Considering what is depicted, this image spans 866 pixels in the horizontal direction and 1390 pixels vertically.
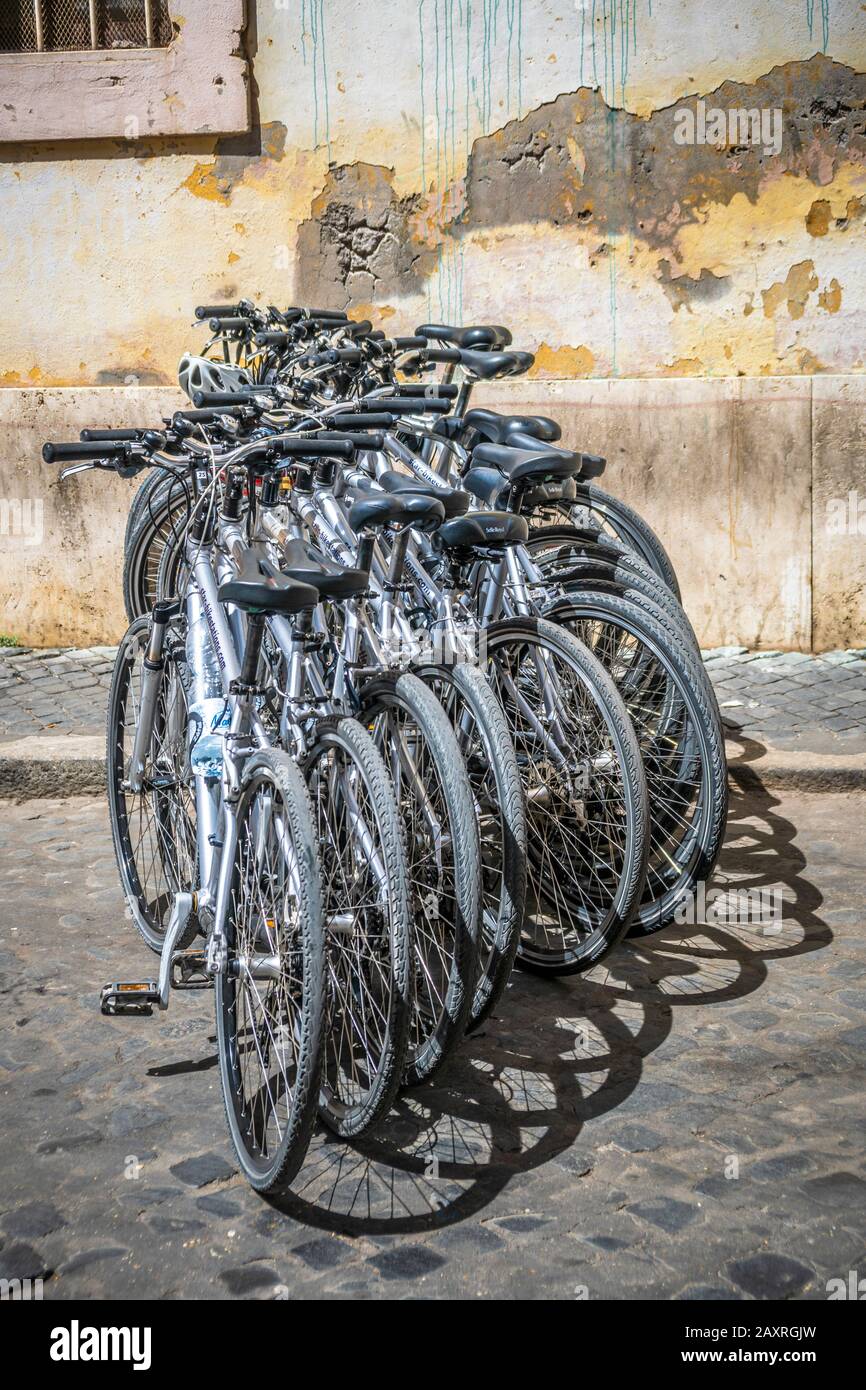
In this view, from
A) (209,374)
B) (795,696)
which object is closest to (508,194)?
(209,374)

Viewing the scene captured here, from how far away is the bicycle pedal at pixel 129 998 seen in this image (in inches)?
149

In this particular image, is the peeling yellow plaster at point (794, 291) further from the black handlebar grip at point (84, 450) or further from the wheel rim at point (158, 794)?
the black handlebar grip at point (84, 450)

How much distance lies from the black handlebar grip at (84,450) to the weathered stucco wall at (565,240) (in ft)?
13.0

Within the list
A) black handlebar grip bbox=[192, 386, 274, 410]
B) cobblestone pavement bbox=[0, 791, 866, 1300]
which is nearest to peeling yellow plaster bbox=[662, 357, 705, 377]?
black handlebar grip bbox=[192, 386, 274, 410]

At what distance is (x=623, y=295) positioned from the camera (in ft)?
25.1

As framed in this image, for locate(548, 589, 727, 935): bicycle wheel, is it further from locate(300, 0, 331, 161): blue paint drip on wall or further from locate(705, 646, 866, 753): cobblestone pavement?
locate(300, 0, 331, 161): blue paint drip on wall

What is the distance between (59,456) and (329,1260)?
204 centimetres

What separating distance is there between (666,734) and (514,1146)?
154cm

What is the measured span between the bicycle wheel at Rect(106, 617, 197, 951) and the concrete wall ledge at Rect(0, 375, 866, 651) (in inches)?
134

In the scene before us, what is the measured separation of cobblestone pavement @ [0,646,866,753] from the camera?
6.32 meters

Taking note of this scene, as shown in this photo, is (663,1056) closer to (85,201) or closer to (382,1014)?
(382,1014)

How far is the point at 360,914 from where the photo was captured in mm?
3312

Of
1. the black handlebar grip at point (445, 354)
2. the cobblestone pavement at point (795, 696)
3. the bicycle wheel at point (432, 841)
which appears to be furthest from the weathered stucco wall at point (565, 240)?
the bicycle wheel at point (432, 841)

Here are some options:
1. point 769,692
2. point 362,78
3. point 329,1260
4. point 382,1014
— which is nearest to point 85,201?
point 362,78
